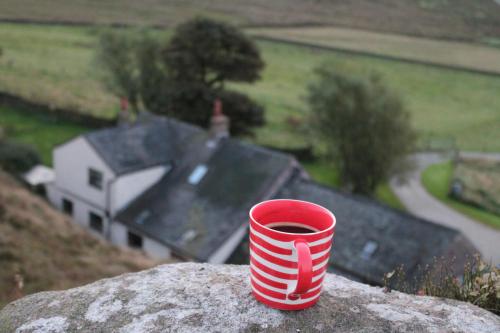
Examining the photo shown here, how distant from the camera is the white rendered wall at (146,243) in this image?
69.6ft

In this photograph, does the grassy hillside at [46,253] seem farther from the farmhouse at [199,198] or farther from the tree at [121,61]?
the tree at [121,61]

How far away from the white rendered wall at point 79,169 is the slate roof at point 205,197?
1.83 metres

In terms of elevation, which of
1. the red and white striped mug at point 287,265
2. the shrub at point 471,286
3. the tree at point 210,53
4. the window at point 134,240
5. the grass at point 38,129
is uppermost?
the red and white striped mug at point 287,265

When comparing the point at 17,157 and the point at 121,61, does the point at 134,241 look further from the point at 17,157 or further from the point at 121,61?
the point at 121,61

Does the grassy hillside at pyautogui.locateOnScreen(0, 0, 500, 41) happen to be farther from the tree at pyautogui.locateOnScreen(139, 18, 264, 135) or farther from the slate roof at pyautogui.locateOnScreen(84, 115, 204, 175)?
the slate roof at pyautogui.locateOnScreen(84, 115, 204, 175)

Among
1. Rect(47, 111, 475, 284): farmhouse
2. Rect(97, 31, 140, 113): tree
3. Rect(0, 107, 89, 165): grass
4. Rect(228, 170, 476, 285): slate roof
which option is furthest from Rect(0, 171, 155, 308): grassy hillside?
Rect(97, 31, 140, 113): tree

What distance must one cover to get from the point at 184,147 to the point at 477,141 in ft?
115

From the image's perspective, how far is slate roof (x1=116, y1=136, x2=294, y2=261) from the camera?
67.8 ft

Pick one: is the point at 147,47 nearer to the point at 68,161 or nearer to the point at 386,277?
the point at 68,161

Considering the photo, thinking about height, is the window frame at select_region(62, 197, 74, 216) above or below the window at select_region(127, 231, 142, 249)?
below

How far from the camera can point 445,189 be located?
37.8 m

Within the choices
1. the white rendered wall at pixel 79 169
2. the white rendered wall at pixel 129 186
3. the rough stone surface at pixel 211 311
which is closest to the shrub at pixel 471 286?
the rough stone surface at pixel 211 311

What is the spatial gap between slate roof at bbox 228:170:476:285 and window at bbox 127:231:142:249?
16.2ft

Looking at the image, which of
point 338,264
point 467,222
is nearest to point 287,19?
point 467,222
